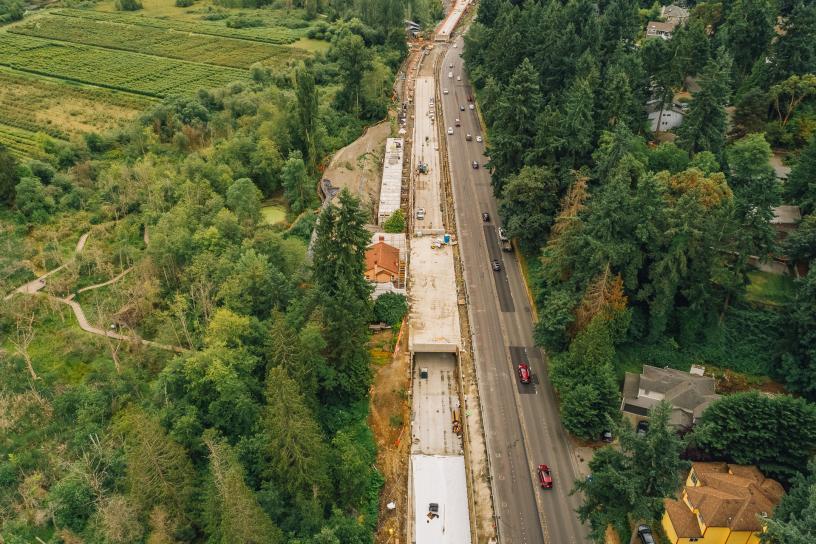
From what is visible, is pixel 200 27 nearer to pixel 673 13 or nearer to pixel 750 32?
pixel 673 13

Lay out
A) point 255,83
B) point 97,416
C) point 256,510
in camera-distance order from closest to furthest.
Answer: point 256,510
point 97,416
point 255,83

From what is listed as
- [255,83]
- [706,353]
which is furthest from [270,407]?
[255,83]

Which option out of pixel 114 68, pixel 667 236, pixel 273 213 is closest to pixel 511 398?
pixel 667 236

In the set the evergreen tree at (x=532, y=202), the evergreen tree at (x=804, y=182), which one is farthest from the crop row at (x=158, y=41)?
the evergreen tree at (x=804, y=182)

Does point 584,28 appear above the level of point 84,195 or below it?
above

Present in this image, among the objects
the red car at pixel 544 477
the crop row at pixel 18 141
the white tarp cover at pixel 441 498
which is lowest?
the white tarp cover at pixel 441 498

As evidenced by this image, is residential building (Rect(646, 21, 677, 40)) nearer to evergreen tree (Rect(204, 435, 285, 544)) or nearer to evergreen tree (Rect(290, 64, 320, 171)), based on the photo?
evergreen tree (Rect(290, 64, 320, 171))

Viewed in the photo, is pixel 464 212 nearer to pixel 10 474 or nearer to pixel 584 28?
pixel 584 28

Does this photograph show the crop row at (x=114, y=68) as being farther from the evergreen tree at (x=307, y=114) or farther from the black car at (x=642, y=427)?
the black car at (x=642, y=427)
